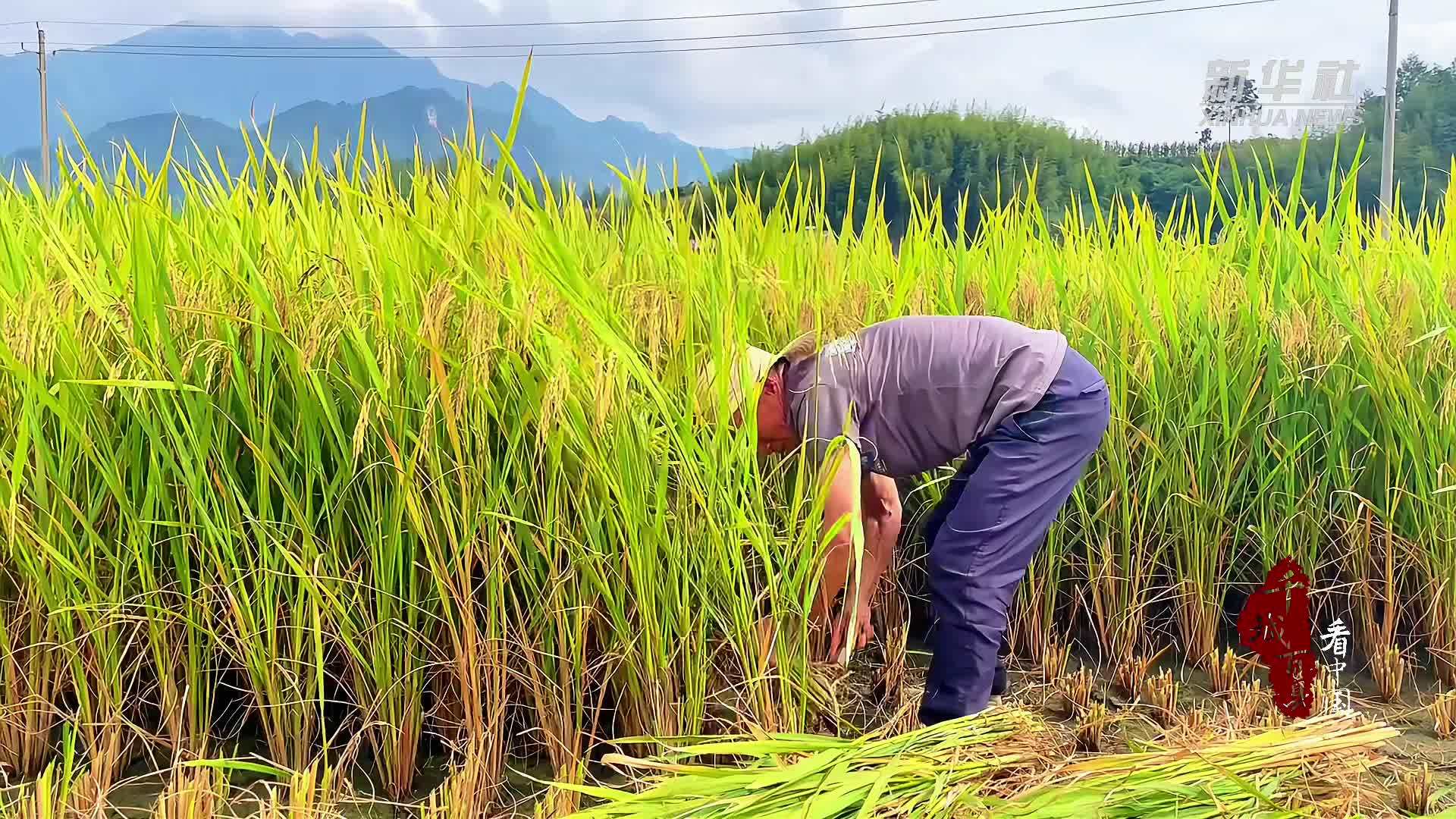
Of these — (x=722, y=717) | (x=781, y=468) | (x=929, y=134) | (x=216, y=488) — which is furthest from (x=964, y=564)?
(x=929, y=134)

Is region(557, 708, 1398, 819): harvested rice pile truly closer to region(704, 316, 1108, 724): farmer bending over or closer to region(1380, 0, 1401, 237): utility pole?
region(704, 316, 1108, 724): farmer bending over

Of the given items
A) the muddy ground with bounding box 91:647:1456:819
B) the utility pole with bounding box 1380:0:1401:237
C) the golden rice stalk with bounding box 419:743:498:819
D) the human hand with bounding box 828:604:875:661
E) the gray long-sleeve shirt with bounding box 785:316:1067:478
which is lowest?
the muddy ground with bounding box 91:647:1456:819

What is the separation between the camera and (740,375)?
1492mm

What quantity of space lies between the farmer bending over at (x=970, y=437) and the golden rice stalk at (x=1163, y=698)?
45 cm

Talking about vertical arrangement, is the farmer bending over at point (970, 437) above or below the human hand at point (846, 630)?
above

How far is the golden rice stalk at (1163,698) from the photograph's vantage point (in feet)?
6.36

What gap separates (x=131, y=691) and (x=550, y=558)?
0.86 m

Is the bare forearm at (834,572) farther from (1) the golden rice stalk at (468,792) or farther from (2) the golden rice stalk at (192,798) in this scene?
(2) the golden rice stalk at (192,798)

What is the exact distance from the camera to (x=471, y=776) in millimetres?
1517

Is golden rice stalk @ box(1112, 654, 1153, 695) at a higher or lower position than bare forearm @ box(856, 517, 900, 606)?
lower

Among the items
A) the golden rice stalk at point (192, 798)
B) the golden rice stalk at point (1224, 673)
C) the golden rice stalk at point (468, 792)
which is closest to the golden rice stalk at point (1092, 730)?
the golden rice stalk at point (1224, 673)

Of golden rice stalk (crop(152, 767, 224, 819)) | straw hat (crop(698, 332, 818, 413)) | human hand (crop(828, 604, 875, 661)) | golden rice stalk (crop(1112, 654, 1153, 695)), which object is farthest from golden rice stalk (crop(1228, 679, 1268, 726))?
golden rice stalk (crop(152, 767, 224, 819))

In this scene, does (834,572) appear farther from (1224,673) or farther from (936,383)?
(1224,673)

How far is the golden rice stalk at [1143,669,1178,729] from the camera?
1.94 meters
